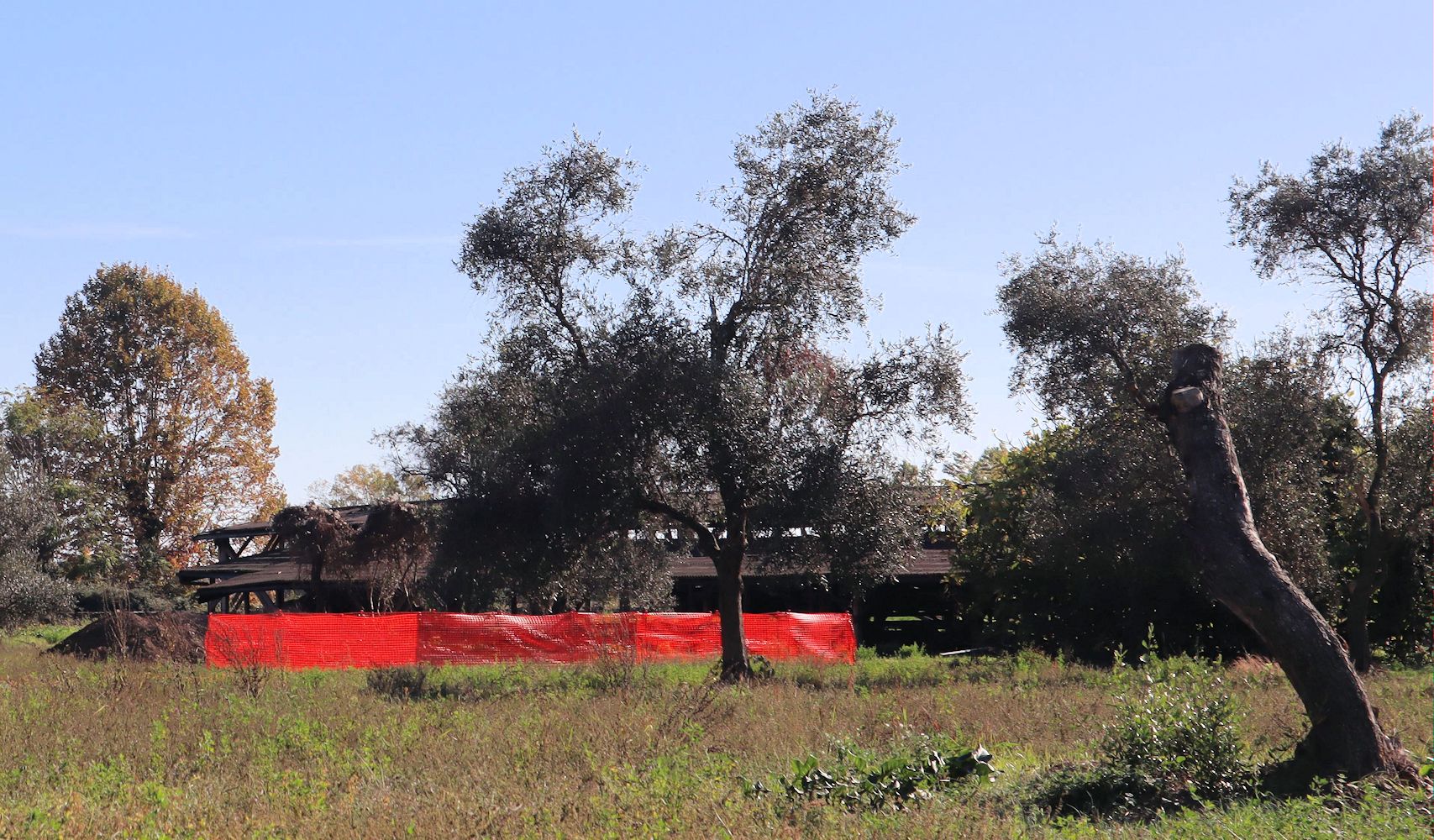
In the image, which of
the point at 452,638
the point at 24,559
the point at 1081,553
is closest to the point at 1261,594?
the point at 1081,553

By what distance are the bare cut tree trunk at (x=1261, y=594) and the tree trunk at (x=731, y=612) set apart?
10753 mm

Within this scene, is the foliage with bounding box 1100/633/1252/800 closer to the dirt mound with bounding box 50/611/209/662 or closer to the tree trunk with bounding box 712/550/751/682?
the dirt mound with bounding box 50/611/209/662

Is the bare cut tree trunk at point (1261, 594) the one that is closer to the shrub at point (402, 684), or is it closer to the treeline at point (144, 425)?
the shrub at point (402, 684)

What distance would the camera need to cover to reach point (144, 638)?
717 inches

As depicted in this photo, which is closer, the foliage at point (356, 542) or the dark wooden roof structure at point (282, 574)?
the foliage at point (356, 542)

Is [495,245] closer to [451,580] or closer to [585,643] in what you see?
[451,580]

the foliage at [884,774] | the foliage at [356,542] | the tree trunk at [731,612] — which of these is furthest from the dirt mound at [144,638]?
the foliage at [884,774]

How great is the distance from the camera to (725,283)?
63.7ft

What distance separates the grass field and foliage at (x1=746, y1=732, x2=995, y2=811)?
16cm

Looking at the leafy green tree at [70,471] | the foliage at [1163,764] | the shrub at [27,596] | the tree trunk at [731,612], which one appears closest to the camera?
the foliage at [1163,764]

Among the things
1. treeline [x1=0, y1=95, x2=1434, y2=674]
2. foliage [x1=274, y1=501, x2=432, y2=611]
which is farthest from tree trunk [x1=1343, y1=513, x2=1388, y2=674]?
foliage [x1=274, y1=501, x2=432, y2=611]

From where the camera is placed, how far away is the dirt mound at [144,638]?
15.3 metres

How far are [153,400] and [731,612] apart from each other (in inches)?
1318

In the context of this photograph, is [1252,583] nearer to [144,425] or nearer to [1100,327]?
[1100,327]
